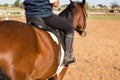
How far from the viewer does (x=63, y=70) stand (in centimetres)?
612

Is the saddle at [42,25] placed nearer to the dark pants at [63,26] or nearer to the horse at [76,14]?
the dark pants at [63,26]

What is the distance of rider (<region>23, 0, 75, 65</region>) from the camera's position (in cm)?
524

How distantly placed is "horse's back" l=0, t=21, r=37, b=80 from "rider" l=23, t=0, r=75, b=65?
85 centimetres

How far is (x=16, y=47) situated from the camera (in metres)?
4.05

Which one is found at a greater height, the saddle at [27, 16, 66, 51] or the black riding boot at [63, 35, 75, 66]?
the saddle at [27, 16, 66, 51]

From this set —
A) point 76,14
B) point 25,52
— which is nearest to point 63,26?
point 76,14

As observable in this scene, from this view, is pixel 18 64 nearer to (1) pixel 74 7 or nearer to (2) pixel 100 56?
(1) pixel 74 7

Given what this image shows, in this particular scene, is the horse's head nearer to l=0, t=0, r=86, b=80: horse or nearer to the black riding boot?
the black riding boot

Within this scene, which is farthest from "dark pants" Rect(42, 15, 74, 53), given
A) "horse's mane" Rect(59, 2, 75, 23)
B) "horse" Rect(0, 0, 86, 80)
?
"horse's mane" Rect(59, 2, 75, 23)

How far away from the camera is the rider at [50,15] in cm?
524

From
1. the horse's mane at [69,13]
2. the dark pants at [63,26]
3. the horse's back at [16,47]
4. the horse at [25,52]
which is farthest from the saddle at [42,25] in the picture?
the horse's mane at [69,13]

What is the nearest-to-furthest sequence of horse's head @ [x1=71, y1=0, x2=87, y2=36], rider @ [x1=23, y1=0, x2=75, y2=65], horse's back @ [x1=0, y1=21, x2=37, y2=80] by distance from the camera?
horse's back @ [x1=0, y1=21, x2=37, y2=80]
rider @ [x1=23, y1=0, x2=75, y2=65]
horse's head @ [x1=71, y1=0, x2=87, y2=36]

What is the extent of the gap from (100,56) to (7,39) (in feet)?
28.3

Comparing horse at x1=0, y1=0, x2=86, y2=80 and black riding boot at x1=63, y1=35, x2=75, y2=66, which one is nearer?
horse at x1=0, y1=0, x2=86, y2=80
